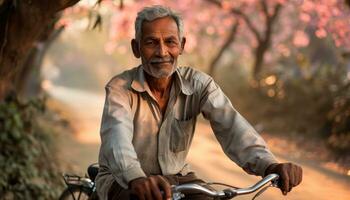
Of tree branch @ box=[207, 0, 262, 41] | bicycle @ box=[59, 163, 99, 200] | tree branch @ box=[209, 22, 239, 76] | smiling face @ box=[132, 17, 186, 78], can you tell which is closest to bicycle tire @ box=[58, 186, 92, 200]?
bicycle @ box=[59, 163, 99, 200]

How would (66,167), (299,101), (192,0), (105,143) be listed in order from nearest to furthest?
(105,143) < (66,167) < (299,101) < (192,0)

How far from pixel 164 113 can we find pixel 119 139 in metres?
0.43

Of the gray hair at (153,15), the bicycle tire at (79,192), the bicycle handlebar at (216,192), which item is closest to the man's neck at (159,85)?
the gray hair at (153,15)

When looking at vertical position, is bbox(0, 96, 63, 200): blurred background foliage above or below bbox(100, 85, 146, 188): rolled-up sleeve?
below

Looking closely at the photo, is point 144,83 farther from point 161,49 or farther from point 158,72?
point 161,49

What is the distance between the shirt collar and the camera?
306 cm

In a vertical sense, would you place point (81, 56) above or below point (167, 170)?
below

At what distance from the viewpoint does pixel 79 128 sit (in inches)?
595

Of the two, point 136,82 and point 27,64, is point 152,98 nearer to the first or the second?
point 136,82

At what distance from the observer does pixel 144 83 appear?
307cm

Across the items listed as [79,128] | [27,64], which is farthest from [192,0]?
[27,64]

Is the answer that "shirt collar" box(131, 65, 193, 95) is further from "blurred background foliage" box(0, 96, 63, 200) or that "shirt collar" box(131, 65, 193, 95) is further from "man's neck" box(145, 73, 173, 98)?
"blurred background foliage" box(0, 96, 63, 200)

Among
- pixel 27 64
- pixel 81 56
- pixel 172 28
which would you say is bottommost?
pixel 81 56

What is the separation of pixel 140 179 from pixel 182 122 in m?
A: 0.70
